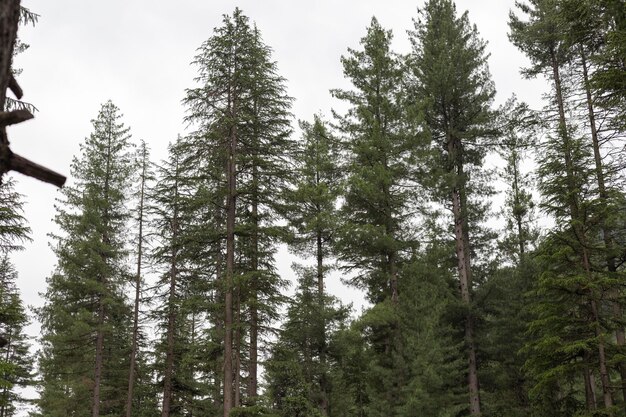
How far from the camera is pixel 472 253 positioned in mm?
24500

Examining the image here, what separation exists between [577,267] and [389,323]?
253 inches

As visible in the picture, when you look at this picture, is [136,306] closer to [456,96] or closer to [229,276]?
[229,276]

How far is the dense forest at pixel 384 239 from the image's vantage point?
14.2 meters

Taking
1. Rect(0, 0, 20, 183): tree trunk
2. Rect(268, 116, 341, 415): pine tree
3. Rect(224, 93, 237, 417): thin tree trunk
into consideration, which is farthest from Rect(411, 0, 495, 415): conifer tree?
Rect(0, 0, 20, 183): tree trunk

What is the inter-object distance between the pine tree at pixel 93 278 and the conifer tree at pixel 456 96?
16509 mm

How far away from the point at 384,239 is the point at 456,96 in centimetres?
922

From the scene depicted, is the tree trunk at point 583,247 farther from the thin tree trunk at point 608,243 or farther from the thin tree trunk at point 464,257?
the thin tree trunk at point 464,257

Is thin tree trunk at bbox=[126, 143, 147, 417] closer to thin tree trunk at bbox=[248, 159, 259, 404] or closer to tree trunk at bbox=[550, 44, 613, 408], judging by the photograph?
thin tree trunk at bbox=[248, 159, 259, 404]

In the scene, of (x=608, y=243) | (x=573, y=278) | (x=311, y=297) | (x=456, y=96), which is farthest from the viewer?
(x=456, y=96)

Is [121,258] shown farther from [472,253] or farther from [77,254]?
[472,253]

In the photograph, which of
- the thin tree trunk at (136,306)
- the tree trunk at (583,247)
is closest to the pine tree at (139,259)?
the thin tree trunk at (136,306)

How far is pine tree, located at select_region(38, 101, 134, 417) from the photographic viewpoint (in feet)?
82.3

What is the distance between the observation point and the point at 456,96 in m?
23.2

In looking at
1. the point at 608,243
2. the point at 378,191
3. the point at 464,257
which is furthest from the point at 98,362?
the point at 608,243
